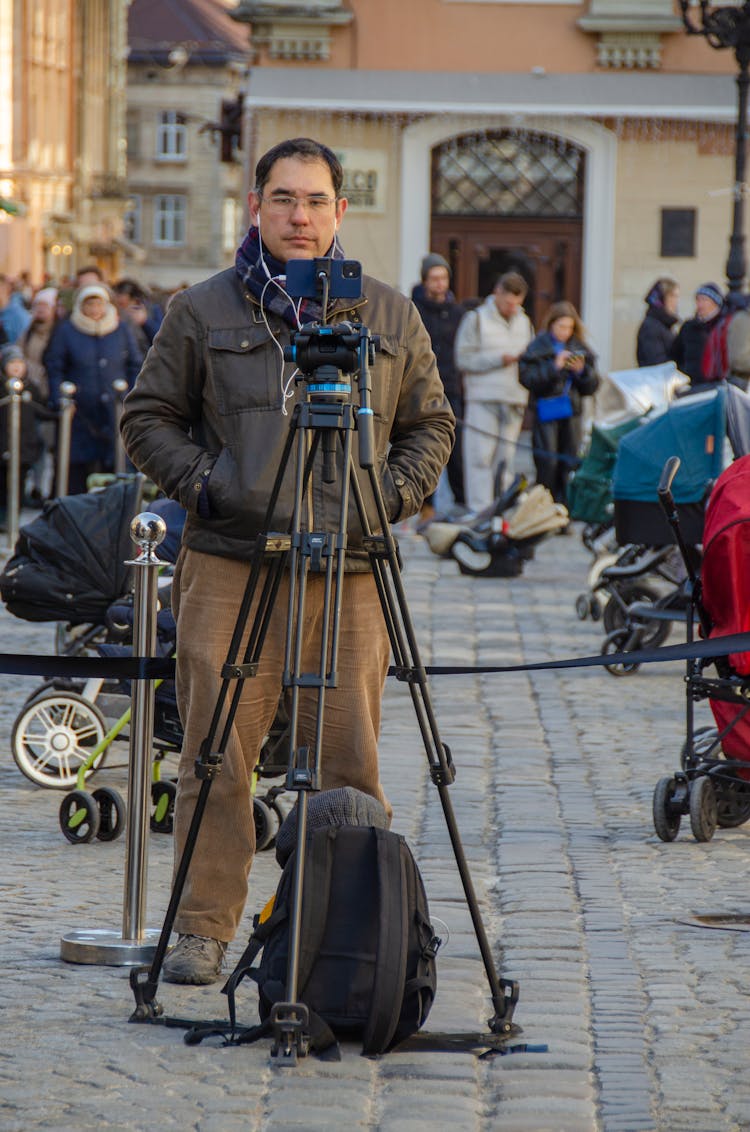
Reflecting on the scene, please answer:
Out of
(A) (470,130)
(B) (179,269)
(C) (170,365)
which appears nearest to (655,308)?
(A) (470,130)

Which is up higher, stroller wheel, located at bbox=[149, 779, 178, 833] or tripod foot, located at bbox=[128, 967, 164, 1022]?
tripod foot, located at bbox=[128, 967, 164, 1022]

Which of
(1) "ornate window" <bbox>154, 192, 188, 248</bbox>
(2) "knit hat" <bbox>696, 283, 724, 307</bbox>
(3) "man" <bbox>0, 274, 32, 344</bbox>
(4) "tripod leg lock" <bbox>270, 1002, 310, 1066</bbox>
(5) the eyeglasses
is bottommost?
(4) "tripod leg lock" <bbox>270, 1002, 310, 1066</bbox>

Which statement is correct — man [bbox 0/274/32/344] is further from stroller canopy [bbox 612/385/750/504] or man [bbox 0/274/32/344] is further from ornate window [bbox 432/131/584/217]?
stroller canopy [bbox 612/385/750/504]

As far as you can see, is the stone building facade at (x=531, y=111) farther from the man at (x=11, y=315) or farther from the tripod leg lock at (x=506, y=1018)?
the tripod leg lock at (x=506, y=1018)

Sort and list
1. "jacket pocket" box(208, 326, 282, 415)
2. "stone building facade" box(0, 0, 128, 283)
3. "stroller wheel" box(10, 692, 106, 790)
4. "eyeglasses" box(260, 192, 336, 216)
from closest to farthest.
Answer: "jacket pocket" box(208, 326, 282, 415) → "eyeglasses" box(260, 192, 336, 216) → "stroller wheel" box(10, 692, 106, 790) → "stone building facade" box(0, 0, 128, 283)

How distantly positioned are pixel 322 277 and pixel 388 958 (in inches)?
61.3

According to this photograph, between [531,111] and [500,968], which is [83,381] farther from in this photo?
[500,968]

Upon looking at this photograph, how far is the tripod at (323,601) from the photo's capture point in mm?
4918

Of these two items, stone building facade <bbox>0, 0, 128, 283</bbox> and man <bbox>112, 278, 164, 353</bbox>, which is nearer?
man <bbox>112, 278, 164, 353</bbox>

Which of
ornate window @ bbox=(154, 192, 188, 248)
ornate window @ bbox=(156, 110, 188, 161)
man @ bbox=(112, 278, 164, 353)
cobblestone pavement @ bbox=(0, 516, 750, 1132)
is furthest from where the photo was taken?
ornate window @ bbox=(156, 110, 188, 161)

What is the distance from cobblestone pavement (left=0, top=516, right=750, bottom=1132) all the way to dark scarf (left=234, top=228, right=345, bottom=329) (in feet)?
5.59

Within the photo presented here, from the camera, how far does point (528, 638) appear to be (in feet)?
42.2

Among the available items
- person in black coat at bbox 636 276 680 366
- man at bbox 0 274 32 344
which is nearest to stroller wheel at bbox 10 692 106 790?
person in black coat at bbox 636 276 680 366

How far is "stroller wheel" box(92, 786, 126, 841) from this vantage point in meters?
7.67
